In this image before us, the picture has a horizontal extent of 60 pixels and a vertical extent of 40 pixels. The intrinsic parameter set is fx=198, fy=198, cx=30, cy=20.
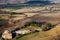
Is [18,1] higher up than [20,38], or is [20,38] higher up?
[20,38]

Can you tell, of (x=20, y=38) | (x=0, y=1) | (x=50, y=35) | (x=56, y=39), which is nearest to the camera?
(x=56, y=39)

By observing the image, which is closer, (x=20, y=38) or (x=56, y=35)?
(x=56, y=35)

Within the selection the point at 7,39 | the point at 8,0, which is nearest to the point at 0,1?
the point at 8,0

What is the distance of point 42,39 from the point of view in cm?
1100

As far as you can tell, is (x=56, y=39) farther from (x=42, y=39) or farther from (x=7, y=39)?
(x=7, y=39)

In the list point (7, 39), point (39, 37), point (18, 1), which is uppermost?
point (39, 37)

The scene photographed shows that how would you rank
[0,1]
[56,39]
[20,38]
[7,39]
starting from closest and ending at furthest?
[56,39], [20,38], [7,39], [0,1]

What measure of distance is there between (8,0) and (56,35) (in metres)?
64.0

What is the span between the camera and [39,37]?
37.3ft

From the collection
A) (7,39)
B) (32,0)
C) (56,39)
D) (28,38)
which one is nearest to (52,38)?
(56,39)

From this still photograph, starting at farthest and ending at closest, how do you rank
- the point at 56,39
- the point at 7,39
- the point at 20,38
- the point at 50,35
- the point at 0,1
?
the point at 0,1, the point at 7,39, the point at 20,38, the point at 50,35, the point at 56,39

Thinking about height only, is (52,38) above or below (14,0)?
above

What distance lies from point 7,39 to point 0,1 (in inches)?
2353

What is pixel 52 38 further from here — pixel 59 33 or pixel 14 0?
pixel 14 0
